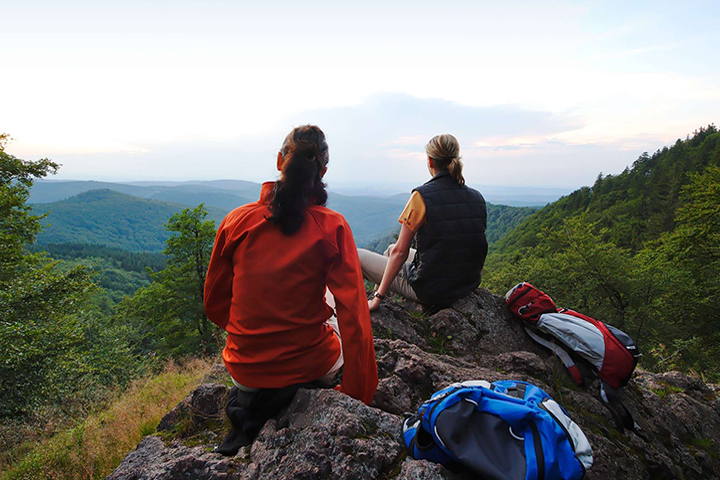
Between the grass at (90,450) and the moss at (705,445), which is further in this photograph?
the moss at (705,445)

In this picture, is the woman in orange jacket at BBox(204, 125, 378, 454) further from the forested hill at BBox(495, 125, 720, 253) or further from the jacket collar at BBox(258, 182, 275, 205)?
the forested hill at BBox(495, 125, 720, 253)

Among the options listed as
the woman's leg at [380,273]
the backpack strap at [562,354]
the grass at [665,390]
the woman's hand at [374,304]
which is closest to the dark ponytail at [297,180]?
the woman's hand at [374,304]

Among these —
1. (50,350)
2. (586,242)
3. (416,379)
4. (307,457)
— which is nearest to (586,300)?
(586,242)

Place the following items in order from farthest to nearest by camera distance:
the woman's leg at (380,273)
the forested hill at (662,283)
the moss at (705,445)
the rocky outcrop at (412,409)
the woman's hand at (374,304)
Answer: the forested hill at (662,283)
the woman's leg at (380,273)
the woman's hand at (374,304)
the moss at (705,445)
the rocky outcrop at (412,409)

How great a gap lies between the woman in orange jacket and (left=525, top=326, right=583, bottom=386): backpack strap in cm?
222

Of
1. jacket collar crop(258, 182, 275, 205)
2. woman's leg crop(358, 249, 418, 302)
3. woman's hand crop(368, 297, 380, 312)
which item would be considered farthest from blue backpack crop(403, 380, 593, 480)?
Result: woman's leg crop(358, 249, 418, 302)

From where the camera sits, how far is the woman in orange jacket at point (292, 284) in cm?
201

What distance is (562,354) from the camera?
3400mm

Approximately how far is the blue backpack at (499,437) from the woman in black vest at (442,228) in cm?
188

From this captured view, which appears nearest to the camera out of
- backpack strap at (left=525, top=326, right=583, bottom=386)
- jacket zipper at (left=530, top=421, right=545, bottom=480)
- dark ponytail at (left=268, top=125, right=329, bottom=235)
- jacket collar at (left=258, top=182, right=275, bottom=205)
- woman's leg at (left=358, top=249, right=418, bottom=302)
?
jacket zipper at (left=530, top=421, right=545, bottom=480)

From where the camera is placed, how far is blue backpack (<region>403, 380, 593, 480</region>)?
5.08ft

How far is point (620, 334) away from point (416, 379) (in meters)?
2.11

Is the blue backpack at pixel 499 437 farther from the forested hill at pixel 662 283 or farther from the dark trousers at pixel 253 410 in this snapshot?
the forested hill at pixel 662 283

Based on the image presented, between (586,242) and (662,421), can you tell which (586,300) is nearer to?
(586,242)
